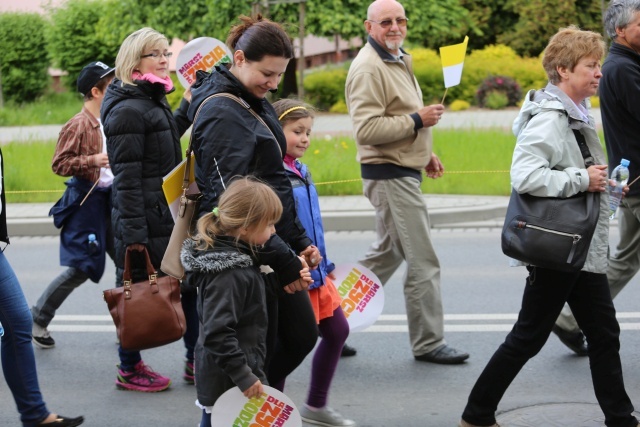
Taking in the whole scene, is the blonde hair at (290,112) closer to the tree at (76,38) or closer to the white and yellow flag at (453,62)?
the white and yellow flag at (453,62)

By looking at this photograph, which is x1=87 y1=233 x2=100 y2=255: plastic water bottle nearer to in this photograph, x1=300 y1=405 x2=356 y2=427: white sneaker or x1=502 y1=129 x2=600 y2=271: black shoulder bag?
x1=300 y1=405 x2=356 y2=427: white sneaker

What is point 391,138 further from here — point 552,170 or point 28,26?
point 28,26

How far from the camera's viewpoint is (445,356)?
234 inches

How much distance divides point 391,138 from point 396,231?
52 cm

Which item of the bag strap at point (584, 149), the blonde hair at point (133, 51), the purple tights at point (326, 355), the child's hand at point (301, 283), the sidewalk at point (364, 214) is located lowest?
the sidewalk at point (364, 214)

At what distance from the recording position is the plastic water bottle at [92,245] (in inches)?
248

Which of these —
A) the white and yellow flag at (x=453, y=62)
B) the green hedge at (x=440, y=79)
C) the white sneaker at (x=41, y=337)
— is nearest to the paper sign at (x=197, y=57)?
the white and yellow flag at (x=453, y=62)

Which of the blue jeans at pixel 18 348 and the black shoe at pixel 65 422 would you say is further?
the black shoe at pixel 65 422

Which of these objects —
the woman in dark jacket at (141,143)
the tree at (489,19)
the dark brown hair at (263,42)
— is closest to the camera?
the dark brown hair at (263,42)

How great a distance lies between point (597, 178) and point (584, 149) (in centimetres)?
22

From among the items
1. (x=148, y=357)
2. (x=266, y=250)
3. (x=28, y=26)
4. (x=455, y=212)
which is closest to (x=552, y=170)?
(x=266, y=250)

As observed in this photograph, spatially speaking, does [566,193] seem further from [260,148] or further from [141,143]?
[141,143]

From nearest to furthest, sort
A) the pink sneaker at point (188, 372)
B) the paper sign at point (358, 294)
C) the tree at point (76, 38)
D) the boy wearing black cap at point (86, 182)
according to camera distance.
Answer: the paper sign at point (358, 294)
the pink sneaker at point (188, 372)
the boy wearing black cap at point (86, 182)
the tree at point (76, 38)

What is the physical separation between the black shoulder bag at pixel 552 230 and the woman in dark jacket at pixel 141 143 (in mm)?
1761
